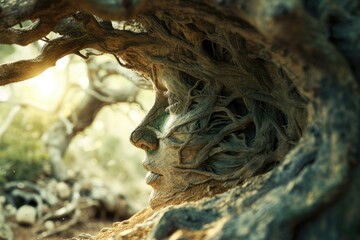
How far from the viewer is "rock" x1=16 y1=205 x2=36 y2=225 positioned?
11648 millimetres

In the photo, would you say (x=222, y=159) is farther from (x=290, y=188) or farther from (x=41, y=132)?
(x=41, y=132)

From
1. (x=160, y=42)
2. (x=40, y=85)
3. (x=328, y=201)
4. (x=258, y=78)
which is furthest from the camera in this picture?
(x=40, y=85)

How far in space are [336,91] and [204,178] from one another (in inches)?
114

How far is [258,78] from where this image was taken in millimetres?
5070

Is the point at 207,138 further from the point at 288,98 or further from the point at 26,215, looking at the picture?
the point at 26,215

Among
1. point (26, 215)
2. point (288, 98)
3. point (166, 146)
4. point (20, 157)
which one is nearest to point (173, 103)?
point (166, 146)

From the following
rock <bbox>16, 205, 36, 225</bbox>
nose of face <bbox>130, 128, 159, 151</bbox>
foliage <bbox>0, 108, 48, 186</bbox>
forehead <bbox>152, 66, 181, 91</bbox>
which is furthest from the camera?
foliage <bbox>0, 108, 48, 186</bbox>

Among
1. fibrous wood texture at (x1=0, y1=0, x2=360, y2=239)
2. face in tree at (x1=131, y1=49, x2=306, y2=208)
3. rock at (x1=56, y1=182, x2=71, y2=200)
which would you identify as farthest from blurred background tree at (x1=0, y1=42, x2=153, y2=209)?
fibrous wood texture at (x1=0, y1=0, x2=360, y2=239)

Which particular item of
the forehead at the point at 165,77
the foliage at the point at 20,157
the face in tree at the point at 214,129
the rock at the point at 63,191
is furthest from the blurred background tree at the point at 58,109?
the face in tree at the point at 214,129

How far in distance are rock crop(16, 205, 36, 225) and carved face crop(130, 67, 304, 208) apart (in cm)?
655

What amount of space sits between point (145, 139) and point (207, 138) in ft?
2.91

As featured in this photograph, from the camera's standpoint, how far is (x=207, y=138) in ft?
18.6

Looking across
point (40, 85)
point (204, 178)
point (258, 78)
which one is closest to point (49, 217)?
point (40, 85)

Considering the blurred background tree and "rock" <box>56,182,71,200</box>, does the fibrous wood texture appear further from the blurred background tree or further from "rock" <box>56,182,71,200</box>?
"rock" <box>56,182,71,200</box>
